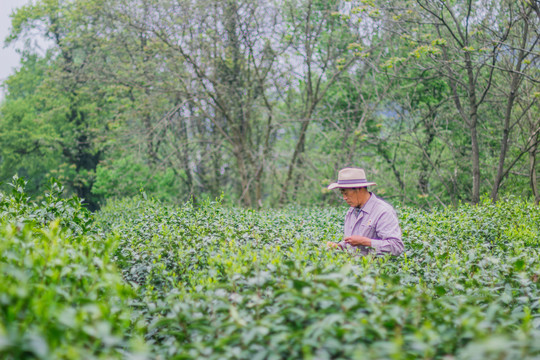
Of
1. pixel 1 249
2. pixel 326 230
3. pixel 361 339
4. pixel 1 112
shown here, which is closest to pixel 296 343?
pixel 361 339

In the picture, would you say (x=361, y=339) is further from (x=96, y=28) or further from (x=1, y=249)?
(x=96, y=28)

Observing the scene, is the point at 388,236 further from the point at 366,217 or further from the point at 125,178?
the point at 125,178

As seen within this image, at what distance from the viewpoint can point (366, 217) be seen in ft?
15.9

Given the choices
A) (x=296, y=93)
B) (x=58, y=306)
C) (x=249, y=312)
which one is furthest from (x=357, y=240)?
(x=296, y=93)

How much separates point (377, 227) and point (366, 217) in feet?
0.85

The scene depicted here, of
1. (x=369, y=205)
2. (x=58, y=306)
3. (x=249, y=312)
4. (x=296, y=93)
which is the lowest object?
(x=249, y=312)

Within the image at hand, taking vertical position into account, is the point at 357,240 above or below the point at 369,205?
below

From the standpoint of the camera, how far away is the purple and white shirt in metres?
4.34

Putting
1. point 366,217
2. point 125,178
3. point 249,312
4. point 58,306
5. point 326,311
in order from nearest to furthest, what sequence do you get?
point 58,306 → point 326,311 → point 249,312 → point 366,217 → point 125,178

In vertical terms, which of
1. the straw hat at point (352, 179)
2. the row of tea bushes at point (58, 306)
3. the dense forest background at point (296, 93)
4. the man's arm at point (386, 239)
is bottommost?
the man's arm at point (386, 239)

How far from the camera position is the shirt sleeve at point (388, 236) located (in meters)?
4.33

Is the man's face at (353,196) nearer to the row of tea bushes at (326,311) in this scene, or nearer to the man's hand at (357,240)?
the man's hand at (357,240)

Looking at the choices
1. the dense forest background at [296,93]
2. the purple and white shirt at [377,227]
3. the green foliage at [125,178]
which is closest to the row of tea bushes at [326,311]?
the purple and white shirt at [377,227]

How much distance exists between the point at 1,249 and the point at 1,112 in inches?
1240
